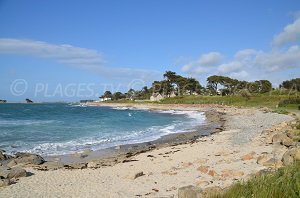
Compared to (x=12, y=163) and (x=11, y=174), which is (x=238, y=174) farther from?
(x=12, y=163)

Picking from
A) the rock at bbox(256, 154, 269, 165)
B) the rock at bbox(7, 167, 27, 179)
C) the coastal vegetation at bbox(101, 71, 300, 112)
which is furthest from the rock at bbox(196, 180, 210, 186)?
the coastal vegetation at bbox(101, 71, 300, 112)

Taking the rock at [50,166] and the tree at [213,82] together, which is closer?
the rock at [50,166]

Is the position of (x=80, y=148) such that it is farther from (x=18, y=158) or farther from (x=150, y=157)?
(x=150, y=157)

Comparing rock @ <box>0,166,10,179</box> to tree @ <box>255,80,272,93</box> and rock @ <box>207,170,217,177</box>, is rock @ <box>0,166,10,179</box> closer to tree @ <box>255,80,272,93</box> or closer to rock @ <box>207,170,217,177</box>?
rock @ <box>207,170,217,177</box>

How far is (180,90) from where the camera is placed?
398 ft

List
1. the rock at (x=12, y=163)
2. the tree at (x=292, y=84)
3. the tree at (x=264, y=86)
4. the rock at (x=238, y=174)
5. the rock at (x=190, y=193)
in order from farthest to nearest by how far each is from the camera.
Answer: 1. the tree at (x=264, y=86)
2. the tree at (x=292, y=84)
3. the rock at (x=12, y=163)
4. the rock at (x=238, y=174)
5. the rock at (x=190, y=193)

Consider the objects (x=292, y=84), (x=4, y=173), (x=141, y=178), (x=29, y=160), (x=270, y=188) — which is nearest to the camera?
(x=270, y=188)

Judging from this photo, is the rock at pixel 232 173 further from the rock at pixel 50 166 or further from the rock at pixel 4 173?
the rock at pixel 4 173

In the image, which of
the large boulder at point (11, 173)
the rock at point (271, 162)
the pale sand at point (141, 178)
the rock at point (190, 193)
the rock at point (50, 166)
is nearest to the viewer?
the rock at point (190, 193)

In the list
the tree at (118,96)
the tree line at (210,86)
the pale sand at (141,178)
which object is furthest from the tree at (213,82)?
the pale sand at (141,178)

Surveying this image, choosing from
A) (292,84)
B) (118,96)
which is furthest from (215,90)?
(118,96)

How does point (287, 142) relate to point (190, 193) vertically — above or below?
below

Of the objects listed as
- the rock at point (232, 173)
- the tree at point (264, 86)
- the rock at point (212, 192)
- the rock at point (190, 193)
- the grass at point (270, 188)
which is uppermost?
the tree at point (264, 86)

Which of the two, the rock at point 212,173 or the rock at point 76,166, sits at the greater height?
the rock at point 212,173
